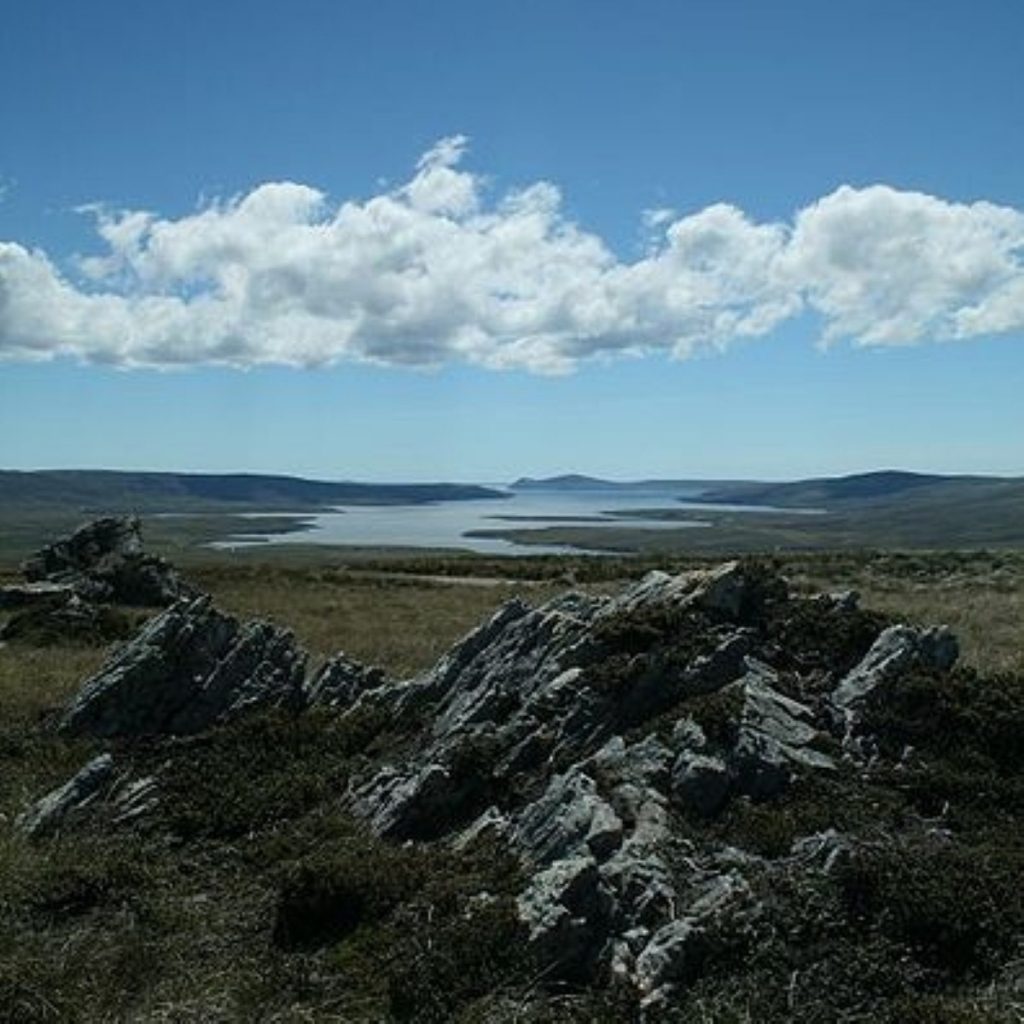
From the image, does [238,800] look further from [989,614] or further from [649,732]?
[989,614]

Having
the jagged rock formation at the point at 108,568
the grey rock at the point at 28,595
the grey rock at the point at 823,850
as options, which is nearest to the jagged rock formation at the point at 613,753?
the grey rock at the point at 823,850

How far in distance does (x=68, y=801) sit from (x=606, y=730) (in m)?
8.46

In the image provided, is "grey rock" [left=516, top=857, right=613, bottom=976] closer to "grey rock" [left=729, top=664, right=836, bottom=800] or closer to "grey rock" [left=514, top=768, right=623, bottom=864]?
"grey rock" [left=514, top=768, right=623, bottom=864]

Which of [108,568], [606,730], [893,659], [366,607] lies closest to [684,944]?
[606,730]

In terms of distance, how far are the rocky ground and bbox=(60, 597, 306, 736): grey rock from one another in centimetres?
11

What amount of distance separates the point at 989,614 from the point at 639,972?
3166 centimetres

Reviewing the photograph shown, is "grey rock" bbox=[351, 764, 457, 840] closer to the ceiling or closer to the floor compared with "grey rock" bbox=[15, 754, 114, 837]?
closer to the ceiling

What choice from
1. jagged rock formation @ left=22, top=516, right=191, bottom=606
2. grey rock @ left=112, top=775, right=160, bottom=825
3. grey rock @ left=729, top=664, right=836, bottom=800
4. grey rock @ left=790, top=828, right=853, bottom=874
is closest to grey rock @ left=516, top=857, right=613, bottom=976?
grey rock @ left=790, top=828, right=853, bottom=874

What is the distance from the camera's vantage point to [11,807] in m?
19.4

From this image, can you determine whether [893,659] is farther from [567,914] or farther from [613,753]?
[567,914]

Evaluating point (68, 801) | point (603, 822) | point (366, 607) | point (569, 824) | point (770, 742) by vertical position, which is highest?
point (770, 742)

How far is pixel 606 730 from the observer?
56.9ft

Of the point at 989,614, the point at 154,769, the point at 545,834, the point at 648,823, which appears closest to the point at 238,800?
the point at 154,769

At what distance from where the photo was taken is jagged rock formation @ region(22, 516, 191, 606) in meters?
53.1
